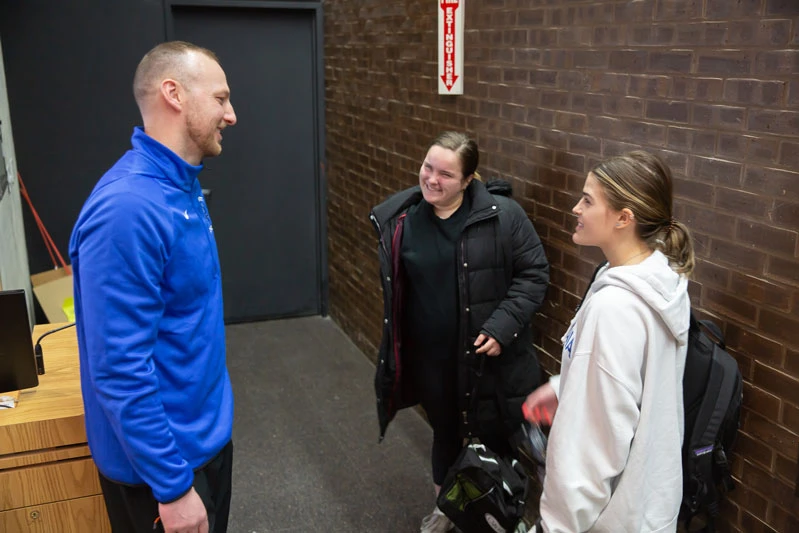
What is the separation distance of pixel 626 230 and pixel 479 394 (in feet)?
4.09

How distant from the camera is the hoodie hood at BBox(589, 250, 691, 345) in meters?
1.76

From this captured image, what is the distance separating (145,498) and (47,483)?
0.51 metres

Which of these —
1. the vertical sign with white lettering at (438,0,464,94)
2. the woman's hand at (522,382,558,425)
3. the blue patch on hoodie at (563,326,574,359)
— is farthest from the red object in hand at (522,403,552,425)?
the vertical sign with white lettering at (438,0,464,94)

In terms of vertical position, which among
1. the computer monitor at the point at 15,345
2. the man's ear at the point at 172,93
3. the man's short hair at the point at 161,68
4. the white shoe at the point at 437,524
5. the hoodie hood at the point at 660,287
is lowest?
the white shoe at the point at 437,524

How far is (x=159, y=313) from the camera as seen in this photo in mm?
1757

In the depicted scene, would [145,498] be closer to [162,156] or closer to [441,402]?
[162,156]

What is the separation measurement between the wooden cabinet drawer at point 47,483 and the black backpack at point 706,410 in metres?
1.73

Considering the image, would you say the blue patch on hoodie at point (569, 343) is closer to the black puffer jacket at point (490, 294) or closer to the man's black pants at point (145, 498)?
the black puffer jacket at point (490, 294)

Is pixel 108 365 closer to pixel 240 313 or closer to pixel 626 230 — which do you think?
pixel 626 230

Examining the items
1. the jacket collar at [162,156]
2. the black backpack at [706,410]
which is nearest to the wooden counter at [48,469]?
the jacket collar at [162,156]

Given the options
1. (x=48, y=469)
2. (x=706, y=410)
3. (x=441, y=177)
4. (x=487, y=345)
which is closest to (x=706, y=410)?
(x=706, y=410)

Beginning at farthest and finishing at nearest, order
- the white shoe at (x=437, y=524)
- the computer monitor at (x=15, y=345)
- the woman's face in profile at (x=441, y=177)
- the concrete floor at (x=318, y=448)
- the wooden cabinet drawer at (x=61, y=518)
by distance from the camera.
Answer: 1. the concrete floor at (x=318, y=448)
2. the white shoe at (x=437, y=524)
3. the woman's face in profile at (x=441, y=177)
4. the wooden cabinet drawer at (x=61, y=518)
5. the computer monitor at (x=15, y=345)

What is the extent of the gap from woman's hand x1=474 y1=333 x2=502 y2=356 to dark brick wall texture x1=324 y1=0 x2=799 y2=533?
0.33 m

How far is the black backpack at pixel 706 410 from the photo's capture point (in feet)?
6.25
